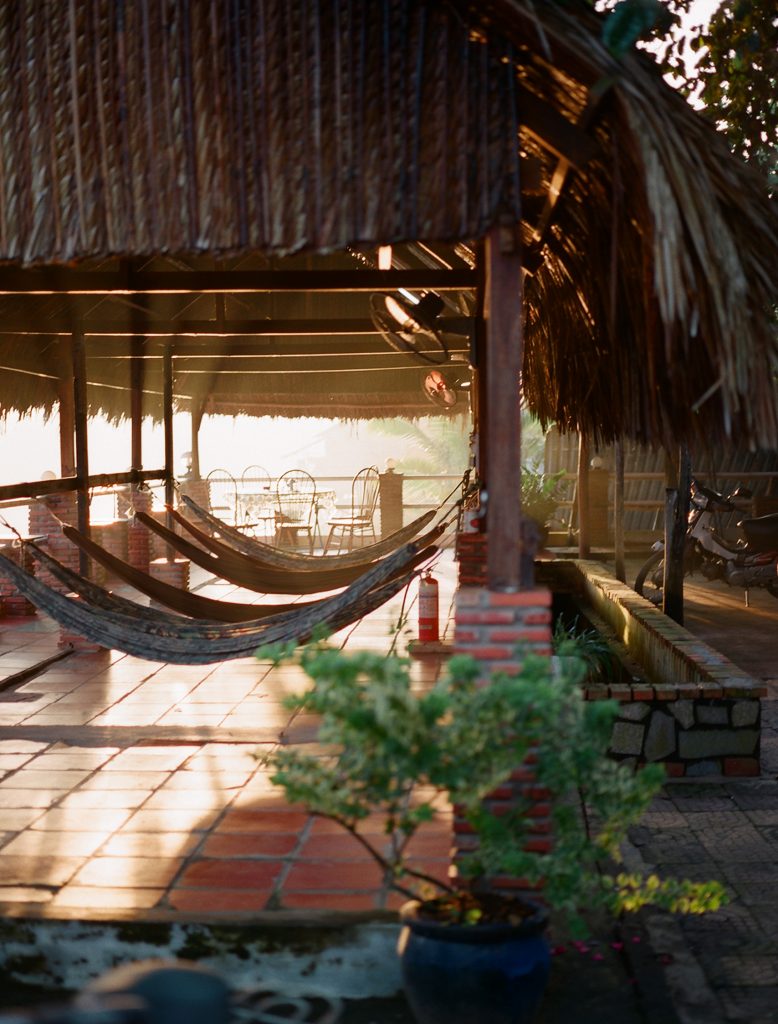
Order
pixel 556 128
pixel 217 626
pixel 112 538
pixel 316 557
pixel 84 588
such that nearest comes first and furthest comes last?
Result: pixel 556 128, pixel 217 626, pixel 84 588, pixel 316 557, pixel 112 538

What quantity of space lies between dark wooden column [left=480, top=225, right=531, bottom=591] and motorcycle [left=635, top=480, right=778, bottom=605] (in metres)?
5.53

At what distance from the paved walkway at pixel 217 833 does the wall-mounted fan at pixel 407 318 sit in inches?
75.1

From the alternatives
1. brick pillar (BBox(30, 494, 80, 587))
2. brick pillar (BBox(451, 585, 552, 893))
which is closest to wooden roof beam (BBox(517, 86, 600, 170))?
brick pillar (BBox(451, 585, 552, 893))

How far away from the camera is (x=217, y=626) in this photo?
177 inches

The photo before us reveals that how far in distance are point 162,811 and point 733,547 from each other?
6103 mm

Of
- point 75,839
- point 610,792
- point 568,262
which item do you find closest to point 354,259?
point 568,262

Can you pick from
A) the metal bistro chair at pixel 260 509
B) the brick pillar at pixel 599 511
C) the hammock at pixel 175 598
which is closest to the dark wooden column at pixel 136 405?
the hammock at pixel 175 598

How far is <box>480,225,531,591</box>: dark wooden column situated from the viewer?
3035mm

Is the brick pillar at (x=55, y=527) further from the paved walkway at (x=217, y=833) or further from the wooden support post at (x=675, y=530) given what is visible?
the wooden support post at (x=675, y=530)

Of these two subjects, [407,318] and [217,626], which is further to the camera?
[407,318]

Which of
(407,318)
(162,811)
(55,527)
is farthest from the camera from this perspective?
(55,527)

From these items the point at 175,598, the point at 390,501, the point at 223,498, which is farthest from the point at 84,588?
the point at 223,498

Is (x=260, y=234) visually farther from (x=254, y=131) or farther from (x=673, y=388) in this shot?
(x=673, y=388)

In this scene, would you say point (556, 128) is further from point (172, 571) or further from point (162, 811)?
point (172, 571)
